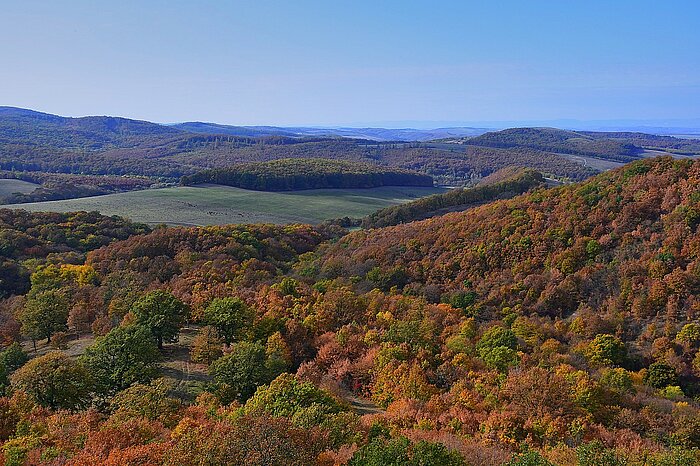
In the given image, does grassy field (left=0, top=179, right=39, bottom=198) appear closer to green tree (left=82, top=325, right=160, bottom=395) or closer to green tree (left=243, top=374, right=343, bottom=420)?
green tree (left=82, top=325, right=160, bottom=395)

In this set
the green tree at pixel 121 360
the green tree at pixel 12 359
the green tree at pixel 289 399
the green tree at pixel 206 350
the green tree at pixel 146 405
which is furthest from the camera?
the green tree at pixel 206 350

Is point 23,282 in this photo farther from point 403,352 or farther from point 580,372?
point 580,372

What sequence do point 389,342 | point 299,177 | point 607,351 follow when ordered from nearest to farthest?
1. point 607,351
2. point 389,342
3. point 299,177

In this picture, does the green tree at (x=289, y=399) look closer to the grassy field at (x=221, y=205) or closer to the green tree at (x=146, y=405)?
the green tree at (x=146, y=405)

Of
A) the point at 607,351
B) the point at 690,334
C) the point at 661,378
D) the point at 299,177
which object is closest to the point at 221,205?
the point at 299,177

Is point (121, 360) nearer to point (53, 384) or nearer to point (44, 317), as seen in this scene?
point (53, 384)

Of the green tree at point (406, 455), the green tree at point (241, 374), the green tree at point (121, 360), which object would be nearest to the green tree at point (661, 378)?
the green tree at point (406, 455)
